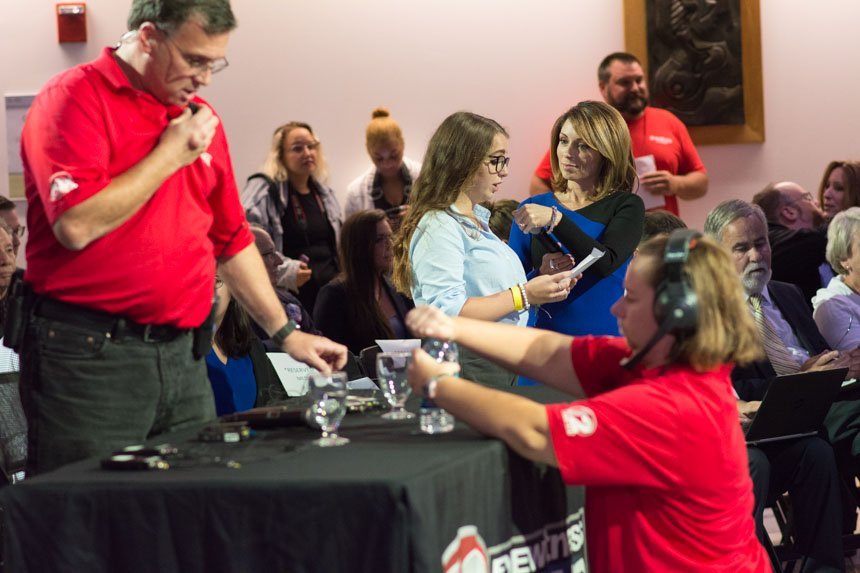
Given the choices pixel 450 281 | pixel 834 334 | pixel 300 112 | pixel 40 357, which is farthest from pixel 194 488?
pixel 300 112

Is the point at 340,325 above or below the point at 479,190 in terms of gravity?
below

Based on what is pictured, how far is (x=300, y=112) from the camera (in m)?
6.75

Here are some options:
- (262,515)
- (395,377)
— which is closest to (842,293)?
(395,377)

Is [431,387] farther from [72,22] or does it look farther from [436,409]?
[72,22]

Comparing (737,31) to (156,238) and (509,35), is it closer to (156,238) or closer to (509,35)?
(509,35)

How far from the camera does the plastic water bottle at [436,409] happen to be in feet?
7.29

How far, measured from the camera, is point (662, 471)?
2002 mm

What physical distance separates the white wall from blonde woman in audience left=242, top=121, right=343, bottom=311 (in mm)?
615

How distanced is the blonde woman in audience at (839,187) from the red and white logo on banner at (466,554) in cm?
454

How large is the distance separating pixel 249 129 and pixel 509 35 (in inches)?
59.1

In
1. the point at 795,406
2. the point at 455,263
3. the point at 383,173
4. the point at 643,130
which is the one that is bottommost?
the point at 795,406

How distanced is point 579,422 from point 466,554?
0.28m

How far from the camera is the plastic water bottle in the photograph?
2221mm

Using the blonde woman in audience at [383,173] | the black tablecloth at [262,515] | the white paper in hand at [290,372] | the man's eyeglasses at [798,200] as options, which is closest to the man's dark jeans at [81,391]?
the black tablecloth at [262,515]
